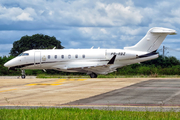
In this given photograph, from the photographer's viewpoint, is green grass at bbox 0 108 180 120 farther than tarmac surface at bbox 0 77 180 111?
No

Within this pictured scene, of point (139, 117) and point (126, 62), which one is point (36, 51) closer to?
point (126, 62)

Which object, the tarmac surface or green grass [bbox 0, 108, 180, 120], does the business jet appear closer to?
the tarmac surface

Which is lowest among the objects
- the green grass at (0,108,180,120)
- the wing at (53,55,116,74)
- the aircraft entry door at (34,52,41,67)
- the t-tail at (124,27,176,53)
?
the green grass at (0,108,180,120)

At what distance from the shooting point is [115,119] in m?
9.37

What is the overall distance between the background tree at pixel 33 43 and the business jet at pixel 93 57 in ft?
157

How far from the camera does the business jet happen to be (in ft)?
119

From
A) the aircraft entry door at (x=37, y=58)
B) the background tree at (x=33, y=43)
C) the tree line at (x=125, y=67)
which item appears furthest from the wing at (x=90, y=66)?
the background tree at (x=33, y=43)

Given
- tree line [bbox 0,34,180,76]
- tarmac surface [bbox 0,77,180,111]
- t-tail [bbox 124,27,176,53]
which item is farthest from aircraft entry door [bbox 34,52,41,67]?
tarmac surface [bbox 0,77,180,111]

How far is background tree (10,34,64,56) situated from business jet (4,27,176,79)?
4771 cm

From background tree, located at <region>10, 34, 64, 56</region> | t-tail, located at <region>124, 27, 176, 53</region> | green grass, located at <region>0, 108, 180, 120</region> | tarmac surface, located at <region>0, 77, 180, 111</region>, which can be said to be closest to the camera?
green grass, located at <region>0, 108, 180, 120</region>

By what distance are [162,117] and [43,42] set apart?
77116 mm

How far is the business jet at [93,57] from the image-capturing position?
36.3 metres

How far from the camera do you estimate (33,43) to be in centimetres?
8644

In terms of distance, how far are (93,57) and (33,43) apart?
5289cm
